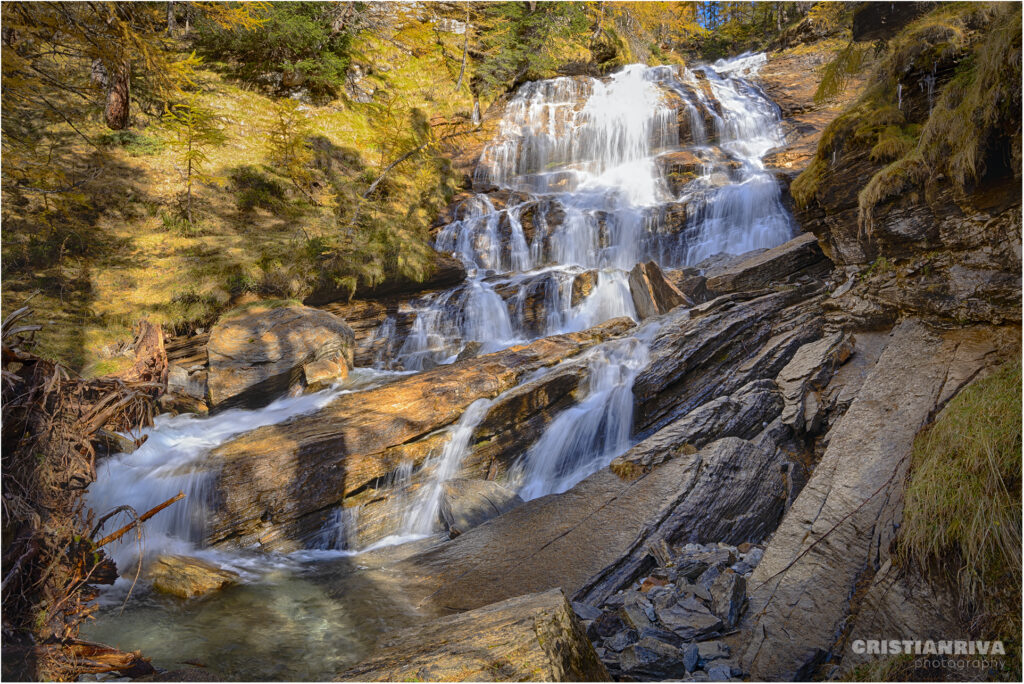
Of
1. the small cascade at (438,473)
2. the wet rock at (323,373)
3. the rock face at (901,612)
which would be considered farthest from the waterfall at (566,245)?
the rock face at (901,612)

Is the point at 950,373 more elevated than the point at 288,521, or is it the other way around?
the point at 950,373

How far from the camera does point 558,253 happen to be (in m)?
14.6

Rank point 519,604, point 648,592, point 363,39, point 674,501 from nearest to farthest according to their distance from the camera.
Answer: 1. point 519,604
2. point 648,592
3. point 674,501
4. point 363,39

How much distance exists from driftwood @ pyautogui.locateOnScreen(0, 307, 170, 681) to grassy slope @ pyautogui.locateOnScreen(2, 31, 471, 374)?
7889 millimetres

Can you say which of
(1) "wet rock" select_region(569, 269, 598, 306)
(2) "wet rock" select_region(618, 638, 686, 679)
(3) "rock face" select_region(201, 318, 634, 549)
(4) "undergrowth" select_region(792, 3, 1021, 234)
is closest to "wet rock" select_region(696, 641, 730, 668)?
(2) "wet rock" select_region(618, 638, 686, 679)

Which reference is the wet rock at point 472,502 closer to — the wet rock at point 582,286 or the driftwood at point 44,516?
the driftwood at point 44,516

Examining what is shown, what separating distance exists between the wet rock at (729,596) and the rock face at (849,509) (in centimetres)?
12

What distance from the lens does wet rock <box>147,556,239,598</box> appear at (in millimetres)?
5090

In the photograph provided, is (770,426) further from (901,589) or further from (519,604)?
(519,604)

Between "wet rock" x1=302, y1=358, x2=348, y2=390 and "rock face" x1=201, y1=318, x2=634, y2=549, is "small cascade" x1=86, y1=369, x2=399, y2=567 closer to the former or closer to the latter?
"rock face" x1=201, y1=318, x2=634, y2=549

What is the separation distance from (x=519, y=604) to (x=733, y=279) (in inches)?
317

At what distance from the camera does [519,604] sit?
10.4 feet

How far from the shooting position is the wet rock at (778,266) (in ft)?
29.9

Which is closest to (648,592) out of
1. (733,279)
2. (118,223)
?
(733,279)
